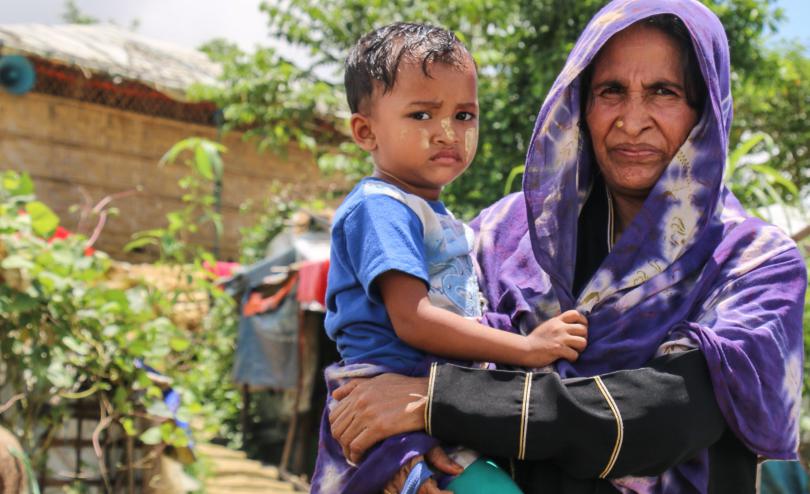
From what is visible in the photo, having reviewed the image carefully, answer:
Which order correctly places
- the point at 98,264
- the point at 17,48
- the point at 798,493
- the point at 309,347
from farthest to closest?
the point at 17,48 → the point at 309,347 → the point at 98,264 → the point at 798,493

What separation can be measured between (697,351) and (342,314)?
628 millimetres

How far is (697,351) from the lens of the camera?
4.79 feet

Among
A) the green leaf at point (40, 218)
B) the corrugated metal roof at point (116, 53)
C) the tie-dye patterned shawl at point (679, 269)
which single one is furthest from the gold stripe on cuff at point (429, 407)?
the corrugated metal roof at point (116, 53)

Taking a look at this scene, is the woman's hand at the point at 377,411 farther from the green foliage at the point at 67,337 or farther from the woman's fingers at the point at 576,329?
the green foliage at the point at 67,337

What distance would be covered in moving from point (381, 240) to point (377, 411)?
29cm

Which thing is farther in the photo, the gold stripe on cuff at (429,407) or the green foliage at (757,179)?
the green foliage at (757,179)

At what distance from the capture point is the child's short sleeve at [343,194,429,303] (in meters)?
1.55

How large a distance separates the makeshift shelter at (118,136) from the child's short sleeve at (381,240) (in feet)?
32.0

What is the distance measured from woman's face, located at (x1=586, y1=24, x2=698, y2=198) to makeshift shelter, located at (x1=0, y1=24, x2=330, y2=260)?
9.75m

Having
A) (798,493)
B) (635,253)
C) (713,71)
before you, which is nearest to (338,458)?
(635,253)

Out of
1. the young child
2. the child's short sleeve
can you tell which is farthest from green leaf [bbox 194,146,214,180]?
the child's short sleeve

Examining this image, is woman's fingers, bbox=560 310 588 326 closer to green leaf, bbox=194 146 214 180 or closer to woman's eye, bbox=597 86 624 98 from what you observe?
woman's eye, bbox=597 86 624 98

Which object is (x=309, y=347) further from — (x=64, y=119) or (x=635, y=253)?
(x=635, y=253)

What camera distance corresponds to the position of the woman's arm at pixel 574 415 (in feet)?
4.67
